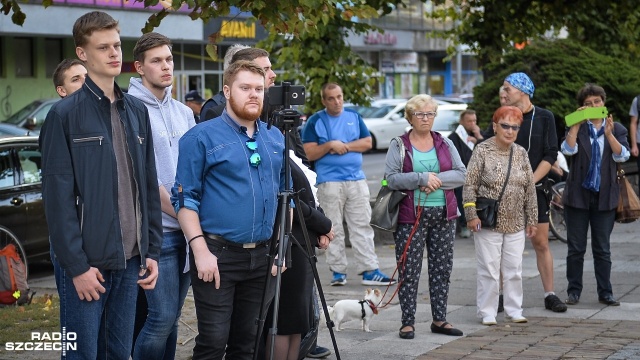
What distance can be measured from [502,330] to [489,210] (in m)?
0.93

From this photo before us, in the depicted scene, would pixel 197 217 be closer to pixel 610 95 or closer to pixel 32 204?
pixel 32 204

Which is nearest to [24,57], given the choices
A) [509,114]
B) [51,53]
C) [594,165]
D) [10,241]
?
[51,53]

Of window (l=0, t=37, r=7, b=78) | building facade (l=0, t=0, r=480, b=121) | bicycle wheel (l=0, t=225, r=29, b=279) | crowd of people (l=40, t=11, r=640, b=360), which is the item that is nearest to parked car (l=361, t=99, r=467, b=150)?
building facade (l=0, t=0, r=480, b=121)

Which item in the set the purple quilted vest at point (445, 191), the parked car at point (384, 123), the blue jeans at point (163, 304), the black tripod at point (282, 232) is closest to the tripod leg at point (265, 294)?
the black tripod at point (282, 232)

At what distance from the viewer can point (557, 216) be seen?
47.5 ft

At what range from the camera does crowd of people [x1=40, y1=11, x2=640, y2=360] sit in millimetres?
4773

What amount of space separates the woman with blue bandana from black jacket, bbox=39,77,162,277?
5741 mm

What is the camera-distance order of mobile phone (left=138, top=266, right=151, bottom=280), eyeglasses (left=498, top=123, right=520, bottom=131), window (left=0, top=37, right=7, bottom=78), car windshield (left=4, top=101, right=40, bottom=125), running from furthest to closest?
window (left=0, top=37, right=7, bottom=78) → car windshield (left=4, top=101, right=40, bottom=125) → eyeglasses (left=498, top=123, right=520, bottom=131) → mobile phone (left=138, top=266, right=151, bottom=280)

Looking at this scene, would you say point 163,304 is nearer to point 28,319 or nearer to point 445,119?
point 28,319

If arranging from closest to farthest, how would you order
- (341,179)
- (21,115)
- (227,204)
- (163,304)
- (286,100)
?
1. (227,204)
2. (163,304)
3. (286,100)
4. (341,179)
5. (21,115)

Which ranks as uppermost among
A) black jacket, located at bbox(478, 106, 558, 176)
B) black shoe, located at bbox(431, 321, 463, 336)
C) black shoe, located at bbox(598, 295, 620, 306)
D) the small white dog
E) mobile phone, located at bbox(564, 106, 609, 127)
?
mobile phone, located at bbox(564, 106, 609, 127)

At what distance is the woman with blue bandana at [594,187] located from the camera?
9656 millimetres

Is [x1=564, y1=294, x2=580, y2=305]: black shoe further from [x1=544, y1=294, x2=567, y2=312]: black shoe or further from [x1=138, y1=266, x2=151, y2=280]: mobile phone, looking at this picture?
[x1=138, y1=266, x2=151, y2=280]: mobile phone

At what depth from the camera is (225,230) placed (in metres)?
5.46
